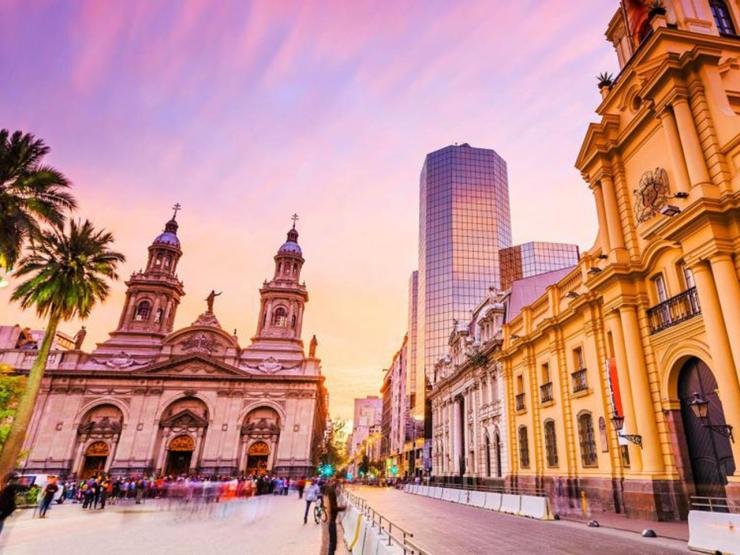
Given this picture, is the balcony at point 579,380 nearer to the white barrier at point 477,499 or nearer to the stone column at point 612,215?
the stone column at point 612,215

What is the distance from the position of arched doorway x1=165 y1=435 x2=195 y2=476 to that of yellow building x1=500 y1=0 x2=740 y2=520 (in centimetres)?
4076

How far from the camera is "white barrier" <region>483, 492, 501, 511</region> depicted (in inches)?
771

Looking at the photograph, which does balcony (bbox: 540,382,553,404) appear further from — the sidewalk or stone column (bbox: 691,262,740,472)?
stone column (bbox: 691,262,740,472)

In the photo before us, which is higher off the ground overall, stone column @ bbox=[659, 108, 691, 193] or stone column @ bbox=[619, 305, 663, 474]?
stone column @ bbox=[659, 108, 691, 193]

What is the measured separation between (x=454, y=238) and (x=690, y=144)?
76221 mm

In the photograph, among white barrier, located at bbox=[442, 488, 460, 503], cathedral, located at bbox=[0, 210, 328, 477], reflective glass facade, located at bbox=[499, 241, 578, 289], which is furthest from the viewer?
reflective glass facade, located at bbox=[499, 241, 578, 289]

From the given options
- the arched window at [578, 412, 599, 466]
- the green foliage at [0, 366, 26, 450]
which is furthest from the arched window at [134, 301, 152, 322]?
the arched window at [578, 412, 599, 466]

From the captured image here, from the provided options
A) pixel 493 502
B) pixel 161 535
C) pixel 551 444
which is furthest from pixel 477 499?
pixel 161 535

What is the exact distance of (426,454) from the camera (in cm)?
6216

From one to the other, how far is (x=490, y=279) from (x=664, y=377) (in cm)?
7339

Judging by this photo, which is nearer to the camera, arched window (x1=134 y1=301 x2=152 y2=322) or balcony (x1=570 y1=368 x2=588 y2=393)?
balcony (x1=570 y1=368 x2=588 y2=393)

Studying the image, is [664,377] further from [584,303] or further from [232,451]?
[232,451]

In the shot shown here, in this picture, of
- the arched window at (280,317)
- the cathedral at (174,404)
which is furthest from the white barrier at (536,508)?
the arched window at (280,317)

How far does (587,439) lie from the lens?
64.8ft
